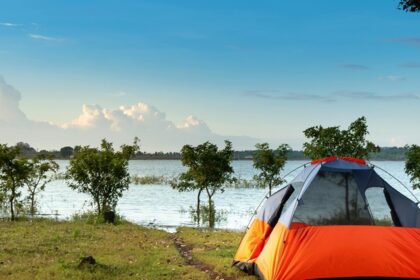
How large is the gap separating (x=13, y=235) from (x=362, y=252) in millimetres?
15168

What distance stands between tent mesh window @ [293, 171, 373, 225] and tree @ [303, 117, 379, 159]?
53.0 feet

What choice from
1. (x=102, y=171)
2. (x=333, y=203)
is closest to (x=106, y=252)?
(x=333, y=203)

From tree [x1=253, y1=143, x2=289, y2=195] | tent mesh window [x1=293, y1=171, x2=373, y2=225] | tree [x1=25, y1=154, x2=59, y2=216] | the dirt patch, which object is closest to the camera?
tent mesh window [x1=293, y1=171, x2=373, y2=225]

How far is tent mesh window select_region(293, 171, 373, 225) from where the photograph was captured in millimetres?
12195

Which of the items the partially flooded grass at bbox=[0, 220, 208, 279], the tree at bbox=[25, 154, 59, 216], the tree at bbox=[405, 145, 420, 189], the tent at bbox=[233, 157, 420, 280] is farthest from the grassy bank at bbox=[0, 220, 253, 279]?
the tree at bbox=[405, 145, 420, 189]

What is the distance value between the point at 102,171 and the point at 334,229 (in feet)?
71.9

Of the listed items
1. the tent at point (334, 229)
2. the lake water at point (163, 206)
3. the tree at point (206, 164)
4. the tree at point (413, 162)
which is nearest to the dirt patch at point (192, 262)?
the tent at point (334, 229)

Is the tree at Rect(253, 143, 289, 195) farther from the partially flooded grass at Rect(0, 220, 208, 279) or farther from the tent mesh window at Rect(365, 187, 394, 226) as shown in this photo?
the tent mesh window at Rect(365, 187, 394, 226)

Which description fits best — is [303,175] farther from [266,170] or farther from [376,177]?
[266,170]

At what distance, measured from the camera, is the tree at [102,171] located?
31250 mm

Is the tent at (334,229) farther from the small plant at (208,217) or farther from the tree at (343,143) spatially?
the small plant at (208,217)

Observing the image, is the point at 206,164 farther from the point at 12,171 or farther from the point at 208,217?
the point at 12,171

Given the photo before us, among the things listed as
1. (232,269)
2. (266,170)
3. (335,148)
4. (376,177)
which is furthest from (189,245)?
(266,170)

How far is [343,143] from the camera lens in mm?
29406
